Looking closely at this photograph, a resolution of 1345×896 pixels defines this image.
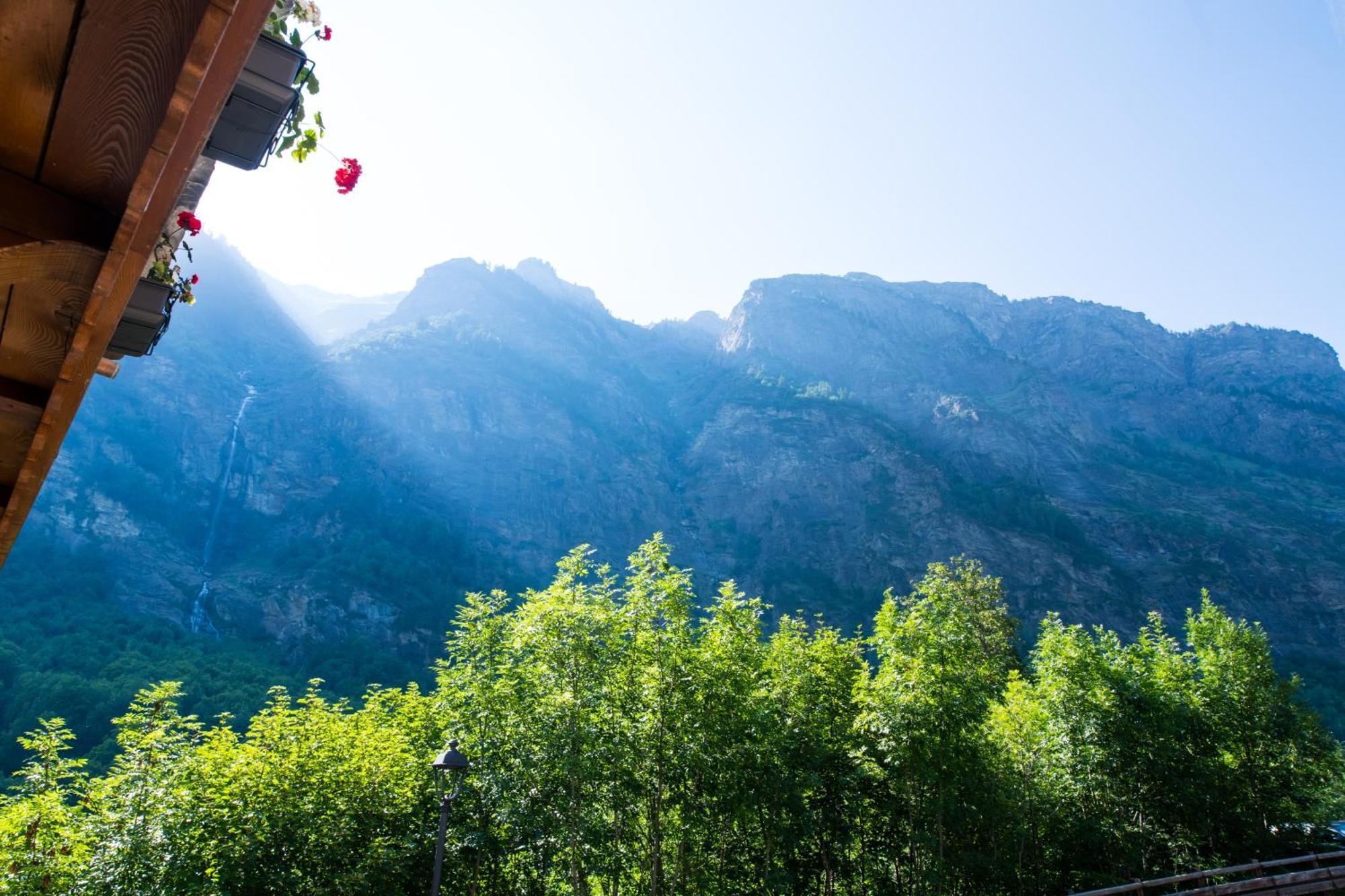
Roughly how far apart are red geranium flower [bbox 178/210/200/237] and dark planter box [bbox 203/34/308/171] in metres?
0.33

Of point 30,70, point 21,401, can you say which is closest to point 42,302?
point 21,401

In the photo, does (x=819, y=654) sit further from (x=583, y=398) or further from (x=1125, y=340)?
(x=1125, y=340)

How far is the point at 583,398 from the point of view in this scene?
13250 centimetres

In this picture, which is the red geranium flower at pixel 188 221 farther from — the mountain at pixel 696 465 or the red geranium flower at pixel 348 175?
the mountain at pixel 696 465

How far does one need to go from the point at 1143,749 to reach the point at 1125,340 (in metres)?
152

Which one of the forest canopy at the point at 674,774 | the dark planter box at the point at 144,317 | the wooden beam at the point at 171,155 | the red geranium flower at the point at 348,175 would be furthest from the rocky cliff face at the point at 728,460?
the wooden beam at the point at 171,155

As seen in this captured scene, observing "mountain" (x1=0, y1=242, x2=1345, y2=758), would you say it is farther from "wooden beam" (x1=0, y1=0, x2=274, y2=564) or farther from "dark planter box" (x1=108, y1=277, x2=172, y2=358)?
"wooden beam" (x1=0, y1=0, x2=274, y2=564)

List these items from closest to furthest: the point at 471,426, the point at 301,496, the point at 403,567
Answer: the point at 403,567
the point at 301,496
the point at 471,426

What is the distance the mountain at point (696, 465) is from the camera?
7556 cm

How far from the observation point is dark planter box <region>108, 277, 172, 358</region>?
13.2ft

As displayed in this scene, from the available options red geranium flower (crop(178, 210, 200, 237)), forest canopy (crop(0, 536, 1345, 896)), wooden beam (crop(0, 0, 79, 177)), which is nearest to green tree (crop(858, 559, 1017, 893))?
forest canopy (crop(0, 536, 1345, 896))

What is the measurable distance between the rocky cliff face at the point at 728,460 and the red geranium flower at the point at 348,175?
73.1m

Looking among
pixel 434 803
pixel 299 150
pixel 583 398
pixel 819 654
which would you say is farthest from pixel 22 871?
pixel 583 398

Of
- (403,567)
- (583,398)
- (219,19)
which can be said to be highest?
(583,398)
